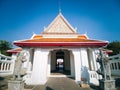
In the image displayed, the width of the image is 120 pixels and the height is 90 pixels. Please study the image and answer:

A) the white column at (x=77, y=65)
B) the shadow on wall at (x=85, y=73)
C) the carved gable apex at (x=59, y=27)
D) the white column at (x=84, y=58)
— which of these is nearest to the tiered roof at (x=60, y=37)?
A: the carved gable apex at (x=59, y=27)

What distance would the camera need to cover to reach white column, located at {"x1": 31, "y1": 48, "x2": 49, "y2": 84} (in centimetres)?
778

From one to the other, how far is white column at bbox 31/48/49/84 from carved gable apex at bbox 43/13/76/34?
4.08 metres

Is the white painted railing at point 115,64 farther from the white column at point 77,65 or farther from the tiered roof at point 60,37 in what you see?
the white column at point 77,65

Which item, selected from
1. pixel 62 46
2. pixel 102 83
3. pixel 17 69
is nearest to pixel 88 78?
pixel 102 83

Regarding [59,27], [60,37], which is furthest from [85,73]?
[59,27]

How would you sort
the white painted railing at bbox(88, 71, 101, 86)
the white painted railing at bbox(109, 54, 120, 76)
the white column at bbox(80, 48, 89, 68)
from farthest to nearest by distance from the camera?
the white painted railing at bbox(109, 54, 120, 76) < the white column at bbox(80, 48, 89, 68) < the white painted railing at bbox(88, 71, 101, 86)

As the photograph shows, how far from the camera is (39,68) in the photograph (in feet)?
26.1

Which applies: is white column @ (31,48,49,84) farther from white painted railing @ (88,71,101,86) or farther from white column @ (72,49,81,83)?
white painted railing @ (88,71,101,86)

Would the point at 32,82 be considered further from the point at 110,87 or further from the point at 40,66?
the point at 110,87

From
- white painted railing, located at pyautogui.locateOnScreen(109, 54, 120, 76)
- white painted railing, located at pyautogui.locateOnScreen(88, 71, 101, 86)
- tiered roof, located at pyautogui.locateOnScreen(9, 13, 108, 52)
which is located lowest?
white painted railing, located at pyautogui.locateOnScreen(88, 71, 101, 86)

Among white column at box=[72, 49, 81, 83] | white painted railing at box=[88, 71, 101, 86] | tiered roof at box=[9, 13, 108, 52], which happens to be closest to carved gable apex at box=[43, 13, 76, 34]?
tiered roof at box=[9, 13, 108, 52]

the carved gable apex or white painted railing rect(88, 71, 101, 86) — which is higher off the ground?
the carved gable apex

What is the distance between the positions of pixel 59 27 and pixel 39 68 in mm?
5930

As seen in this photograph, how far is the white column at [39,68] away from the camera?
7.78m
